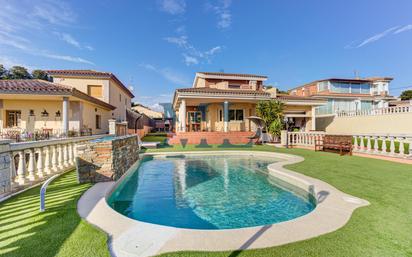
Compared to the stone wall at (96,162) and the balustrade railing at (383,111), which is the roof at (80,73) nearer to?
the stone wall at (96,162)

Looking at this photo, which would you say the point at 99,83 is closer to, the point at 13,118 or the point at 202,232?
the point at 13,118

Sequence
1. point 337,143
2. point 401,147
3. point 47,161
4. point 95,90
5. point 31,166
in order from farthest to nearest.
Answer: point 95,90 < point 337,143 < point 401,147 < point 47,161 < point 31,166

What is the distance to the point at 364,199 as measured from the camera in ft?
15.1

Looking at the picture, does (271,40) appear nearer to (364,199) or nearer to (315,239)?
(364,199)

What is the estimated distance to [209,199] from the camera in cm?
611

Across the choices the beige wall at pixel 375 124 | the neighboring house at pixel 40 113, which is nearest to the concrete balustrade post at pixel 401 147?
the beige wall at pixel 375 124

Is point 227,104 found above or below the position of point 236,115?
above

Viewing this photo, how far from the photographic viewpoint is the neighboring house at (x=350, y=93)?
105 ft

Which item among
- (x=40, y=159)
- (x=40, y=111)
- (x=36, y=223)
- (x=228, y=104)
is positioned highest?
(x=228, y=104)

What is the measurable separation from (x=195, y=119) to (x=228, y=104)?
617 cm

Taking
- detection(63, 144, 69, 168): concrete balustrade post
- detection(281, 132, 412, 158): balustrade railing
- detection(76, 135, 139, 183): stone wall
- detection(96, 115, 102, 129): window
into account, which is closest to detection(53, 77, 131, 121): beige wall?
detection(96, 115, 102, 129): window

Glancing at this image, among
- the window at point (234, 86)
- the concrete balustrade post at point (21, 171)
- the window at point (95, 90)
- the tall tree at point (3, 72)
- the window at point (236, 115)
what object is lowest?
the concrete balustrade post at point (21, 171)

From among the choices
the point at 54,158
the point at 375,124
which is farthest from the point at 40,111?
the point at 375,124

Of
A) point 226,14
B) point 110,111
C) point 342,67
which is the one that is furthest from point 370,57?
point 110,111
